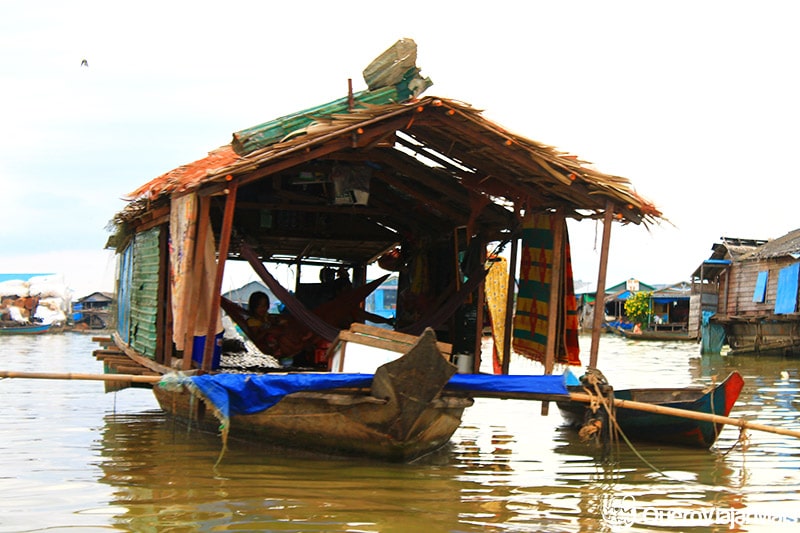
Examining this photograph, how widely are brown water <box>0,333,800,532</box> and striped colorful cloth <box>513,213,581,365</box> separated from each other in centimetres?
28

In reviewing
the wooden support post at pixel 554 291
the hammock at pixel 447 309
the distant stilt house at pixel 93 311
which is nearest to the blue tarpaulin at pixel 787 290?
the hammock at pixel 447 309

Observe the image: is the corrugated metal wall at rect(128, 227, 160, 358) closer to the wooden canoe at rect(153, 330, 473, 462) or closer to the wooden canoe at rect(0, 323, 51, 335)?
the wooden canoe at rect(153, 330, 473, 462)

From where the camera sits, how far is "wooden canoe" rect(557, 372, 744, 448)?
7172mm

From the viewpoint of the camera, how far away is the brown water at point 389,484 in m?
4.68

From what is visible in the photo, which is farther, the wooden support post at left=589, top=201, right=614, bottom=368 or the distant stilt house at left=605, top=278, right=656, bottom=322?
the distant stilt house at left=605, top=278, right=656, bottom=322

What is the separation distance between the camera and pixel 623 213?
6.56 meters

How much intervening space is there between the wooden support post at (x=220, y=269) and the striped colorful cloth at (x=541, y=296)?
269 centimetres

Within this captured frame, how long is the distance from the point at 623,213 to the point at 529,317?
1.54 meters

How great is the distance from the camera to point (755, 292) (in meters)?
24.2

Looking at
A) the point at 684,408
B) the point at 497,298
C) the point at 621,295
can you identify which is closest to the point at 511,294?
the point at 497,298

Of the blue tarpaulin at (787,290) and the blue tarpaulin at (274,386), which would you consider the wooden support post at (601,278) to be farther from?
the blue tarpaulin at (787,290)

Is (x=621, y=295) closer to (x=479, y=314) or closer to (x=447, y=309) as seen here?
(x=479, y=314)

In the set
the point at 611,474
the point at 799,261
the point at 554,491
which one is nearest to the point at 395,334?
the point at 554,491

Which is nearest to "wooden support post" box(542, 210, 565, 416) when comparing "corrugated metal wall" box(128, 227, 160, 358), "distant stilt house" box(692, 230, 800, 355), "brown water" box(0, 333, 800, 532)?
"brown water" box(0, 333, 800, 532)
